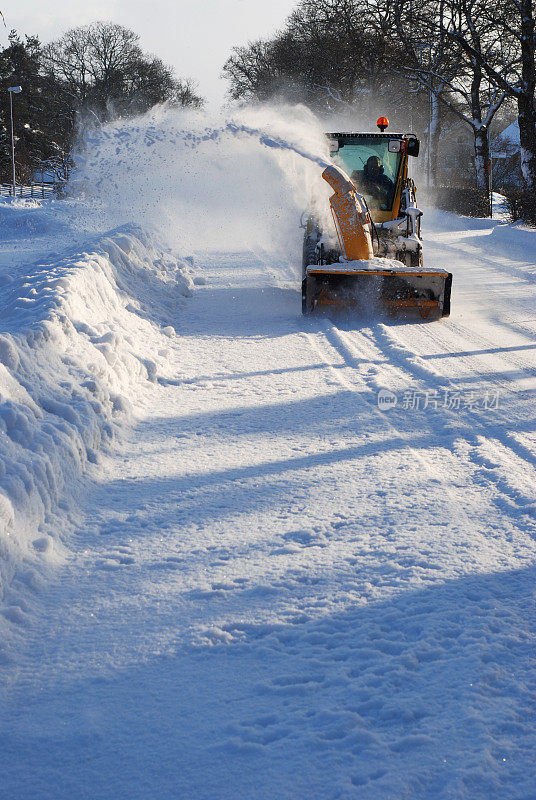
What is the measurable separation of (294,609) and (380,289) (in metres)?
5.90

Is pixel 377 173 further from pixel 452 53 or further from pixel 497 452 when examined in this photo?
pixel 452 53

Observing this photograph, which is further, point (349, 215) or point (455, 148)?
point (455, 148)

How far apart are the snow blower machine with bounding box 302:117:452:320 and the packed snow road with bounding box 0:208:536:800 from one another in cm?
273

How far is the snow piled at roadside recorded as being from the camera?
10.8 feet

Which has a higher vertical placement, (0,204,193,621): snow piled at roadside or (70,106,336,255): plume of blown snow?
(70,106,336,255): plume of blown snow

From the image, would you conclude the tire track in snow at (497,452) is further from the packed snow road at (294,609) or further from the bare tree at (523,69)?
the bare tree at (523,69)

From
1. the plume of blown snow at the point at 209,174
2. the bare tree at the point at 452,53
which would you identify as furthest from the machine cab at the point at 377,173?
the bare tree at the point at 452,53

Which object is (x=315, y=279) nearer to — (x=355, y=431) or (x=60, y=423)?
(x=355, y=431)

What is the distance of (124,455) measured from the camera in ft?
14.8

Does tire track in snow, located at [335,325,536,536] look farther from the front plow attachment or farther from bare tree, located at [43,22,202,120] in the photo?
bare tree, located at [43,22,202,120]

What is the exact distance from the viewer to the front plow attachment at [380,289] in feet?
26.8

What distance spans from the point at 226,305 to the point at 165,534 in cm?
618

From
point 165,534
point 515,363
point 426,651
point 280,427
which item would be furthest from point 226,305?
point 426,651

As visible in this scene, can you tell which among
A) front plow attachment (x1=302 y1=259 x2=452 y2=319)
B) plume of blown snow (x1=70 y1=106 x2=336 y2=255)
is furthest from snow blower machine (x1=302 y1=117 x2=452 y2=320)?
plume of blown snow (x1=70 y1=106 x2=336 y2=255)
